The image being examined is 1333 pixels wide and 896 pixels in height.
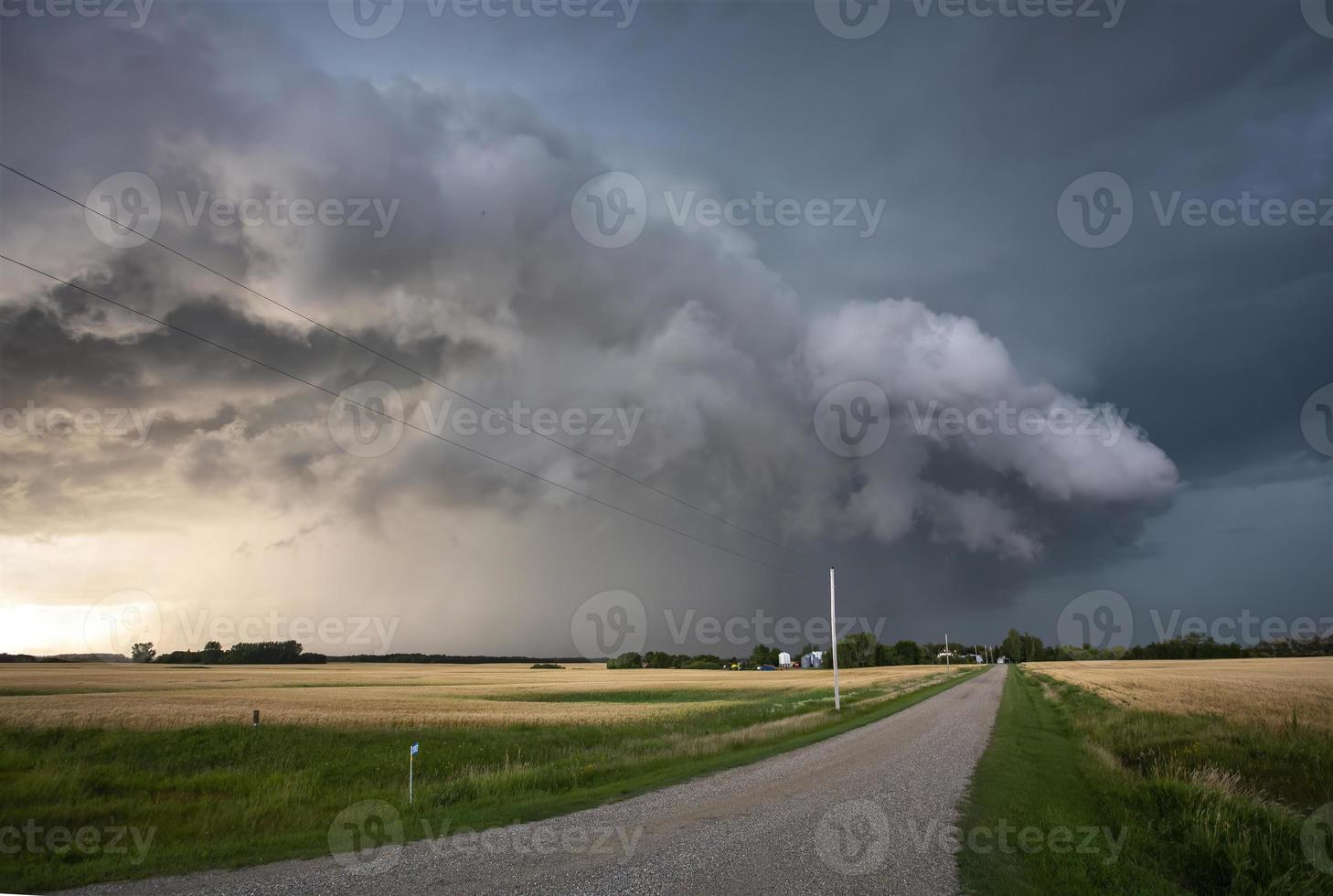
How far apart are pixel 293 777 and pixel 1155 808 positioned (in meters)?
21.9

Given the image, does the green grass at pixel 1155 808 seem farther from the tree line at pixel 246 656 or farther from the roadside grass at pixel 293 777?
the tree line at pixel 246 656

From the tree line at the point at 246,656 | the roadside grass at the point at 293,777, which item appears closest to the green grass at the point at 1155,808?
the roadside grass at the point at 293,777

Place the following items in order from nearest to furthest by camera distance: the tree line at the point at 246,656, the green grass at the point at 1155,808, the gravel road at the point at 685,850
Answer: the gravel road at the point at 685,850, the green grass at the point at 1155,808, the tree line at the point at 246,656

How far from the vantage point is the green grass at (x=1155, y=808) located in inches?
407

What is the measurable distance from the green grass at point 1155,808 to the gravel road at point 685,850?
1110mm

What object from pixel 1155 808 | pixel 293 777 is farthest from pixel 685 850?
pixel 293 777

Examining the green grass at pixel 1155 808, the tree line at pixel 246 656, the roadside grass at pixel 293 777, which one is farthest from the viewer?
the tree line at pixel 246 656

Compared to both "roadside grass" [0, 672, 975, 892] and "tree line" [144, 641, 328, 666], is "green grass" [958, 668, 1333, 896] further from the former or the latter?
"tree line" [144, 641, 328, 666]

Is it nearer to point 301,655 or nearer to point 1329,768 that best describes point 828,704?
point 1329,768

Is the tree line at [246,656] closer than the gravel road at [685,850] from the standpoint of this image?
No

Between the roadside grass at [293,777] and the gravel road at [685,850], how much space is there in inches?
38.9

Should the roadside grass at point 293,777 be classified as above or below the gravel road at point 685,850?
below

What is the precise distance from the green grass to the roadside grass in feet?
26.0

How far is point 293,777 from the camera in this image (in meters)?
20.8
